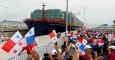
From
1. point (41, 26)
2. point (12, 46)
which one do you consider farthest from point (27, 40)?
point (41, 26)

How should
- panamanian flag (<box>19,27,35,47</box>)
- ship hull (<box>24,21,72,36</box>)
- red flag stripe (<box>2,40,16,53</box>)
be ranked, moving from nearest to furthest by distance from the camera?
red flag stripe (<box>2,40,16,53</box>), panamanian flag (<box>19,27,35,47</box>), ship hull (<box>24,21,72,36</box>)

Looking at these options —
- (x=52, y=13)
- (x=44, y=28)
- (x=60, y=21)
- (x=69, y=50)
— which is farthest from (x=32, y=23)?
(x=69, y=50)

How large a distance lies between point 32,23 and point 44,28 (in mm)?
2193

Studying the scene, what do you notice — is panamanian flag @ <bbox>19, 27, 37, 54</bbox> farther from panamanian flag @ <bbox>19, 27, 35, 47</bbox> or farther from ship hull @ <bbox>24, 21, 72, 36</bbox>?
ship hull @ <bbox>24, 21, 72, 36</bbox>

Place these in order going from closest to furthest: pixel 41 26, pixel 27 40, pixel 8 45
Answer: pixel 8 45 < pixel 27 40 < pixel 41 26

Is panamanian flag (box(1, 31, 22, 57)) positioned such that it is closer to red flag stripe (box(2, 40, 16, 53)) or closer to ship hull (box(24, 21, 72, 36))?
red flag stripe (box(2, 40, 16, 53))

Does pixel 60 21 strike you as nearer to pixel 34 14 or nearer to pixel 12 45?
pixel 34 14

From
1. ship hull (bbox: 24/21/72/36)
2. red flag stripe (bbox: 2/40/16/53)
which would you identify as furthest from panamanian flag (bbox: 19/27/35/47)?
ship hull (bbox: 24/21/72/36)

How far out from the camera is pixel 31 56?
796cm

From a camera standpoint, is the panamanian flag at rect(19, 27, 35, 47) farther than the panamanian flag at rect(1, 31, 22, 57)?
Yes

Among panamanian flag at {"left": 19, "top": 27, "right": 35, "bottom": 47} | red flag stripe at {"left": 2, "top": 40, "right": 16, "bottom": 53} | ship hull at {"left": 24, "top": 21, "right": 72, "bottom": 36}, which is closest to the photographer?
red flag stripe at {"left": 2, "top": 40, "right": 16, "bottom": 53}

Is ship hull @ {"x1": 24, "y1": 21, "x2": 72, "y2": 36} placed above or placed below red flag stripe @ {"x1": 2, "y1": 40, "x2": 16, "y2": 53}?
below

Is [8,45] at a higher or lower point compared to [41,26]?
higher

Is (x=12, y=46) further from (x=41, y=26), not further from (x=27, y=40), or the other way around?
(x=41, y=26)
